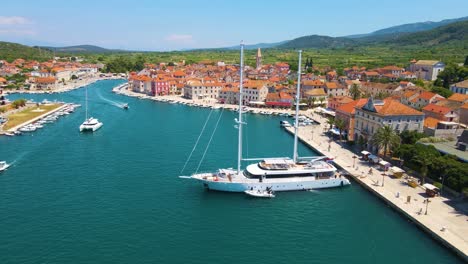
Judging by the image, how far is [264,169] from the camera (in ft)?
149

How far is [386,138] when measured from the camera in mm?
52156

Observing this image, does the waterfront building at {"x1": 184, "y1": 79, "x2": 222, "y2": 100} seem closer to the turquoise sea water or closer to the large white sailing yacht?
the turquoise sea water

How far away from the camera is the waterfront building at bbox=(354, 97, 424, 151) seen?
5644cm

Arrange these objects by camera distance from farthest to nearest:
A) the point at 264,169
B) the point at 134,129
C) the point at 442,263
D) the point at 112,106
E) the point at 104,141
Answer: the point at 112,106 → the point at 134,129 → the point at 104,141 → the point at 264,169 → the point at 442,263

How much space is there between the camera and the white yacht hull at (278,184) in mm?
43906

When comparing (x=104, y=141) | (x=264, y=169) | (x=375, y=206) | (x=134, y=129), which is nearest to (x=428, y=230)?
(x=375, y=206)

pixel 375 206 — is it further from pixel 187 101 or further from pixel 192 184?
pixel 187 101

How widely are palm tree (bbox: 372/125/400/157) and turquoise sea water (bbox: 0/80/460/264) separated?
31.0ft

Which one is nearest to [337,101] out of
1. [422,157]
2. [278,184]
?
[422,157]

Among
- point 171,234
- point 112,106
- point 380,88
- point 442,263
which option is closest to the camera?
point 442,263

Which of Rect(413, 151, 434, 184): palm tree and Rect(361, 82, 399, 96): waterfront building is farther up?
Rect(361, 82, 399, 96): waterfront building

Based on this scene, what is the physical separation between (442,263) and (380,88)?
9002 cm

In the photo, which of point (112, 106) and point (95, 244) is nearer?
point (95, 244)

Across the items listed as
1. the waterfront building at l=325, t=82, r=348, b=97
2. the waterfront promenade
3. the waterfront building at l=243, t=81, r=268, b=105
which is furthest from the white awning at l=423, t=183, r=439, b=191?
the waterfront building at l=325, t=82, r=348, b=97
